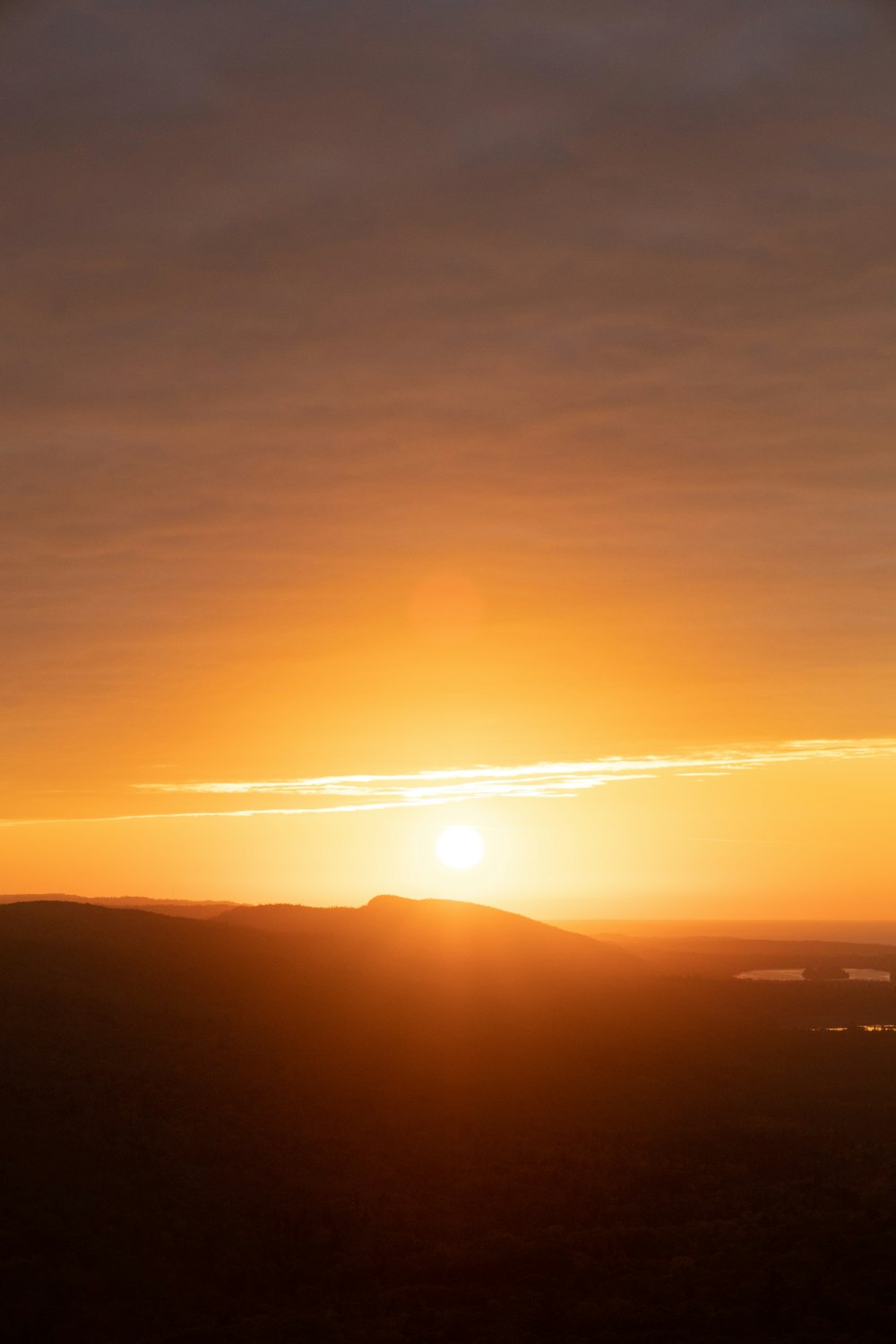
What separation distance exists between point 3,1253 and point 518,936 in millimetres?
51781

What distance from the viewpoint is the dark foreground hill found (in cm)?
2327

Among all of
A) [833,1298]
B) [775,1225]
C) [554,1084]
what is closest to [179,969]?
[554,1084]

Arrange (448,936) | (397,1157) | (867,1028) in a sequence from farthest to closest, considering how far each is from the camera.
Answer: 1. (448,936)
2. (867,1028)
3. (397,1157)

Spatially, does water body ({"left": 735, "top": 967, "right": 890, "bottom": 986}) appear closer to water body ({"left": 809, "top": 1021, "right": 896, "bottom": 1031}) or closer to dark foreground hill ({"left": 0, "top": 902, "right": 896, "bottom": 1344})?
water body ({"left": 809, "top": 1021, "right": 896, "bottom": 1031})

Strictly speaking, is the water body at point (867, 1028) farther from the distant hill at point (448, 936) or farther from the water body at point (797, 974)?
the water body at point (797, 974)

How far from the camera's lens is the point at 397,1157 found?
3325 cm

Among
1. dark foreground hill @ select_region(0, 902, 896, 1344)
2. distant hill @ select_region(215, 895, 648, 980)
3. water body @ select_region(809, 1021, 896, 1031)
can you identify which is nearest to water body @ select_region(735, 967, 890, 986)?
distant hill @ select_region(215, 895, 648, 980)

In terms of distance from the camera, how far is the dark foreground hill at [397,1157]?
23.3 meters

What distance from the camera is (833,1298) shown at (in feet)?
75.7

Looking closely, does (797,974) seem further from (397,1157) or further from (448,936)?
(397,1157)

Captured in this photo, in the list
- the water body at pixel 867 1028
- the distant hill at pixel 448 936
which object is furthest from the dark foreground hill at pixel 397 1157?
the distant hill at pixel 448 936

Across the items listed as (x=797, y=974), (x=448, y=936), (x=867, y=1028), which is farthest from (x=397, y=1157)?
(x=797, y=974)

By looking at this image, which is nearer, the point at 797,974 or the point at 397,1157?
the point at 397,1157

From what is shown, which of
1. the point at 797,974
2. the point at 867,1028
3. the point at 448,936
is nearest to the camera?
the point at 867,1028
